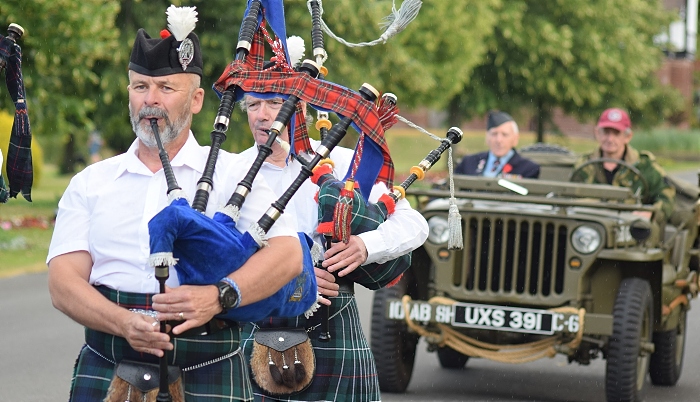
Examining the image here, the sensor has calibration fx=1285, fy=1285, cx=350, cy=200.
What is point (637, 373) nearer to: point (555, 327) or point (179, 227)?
point (555, 327)

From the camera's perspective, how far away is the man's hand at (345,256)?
4.54 meters

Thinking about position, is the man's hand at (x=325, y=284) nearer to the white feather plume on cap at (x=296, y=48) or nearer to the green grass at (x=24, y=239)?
the white feather plume on cap at (x=296, y=48)

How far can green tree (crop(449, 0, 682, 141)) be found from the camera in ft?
133

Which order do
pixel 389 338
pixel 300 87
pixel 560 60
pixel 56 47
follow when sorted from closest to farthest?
1. pixel 300 87
2. pixel 389 338
3. pixel 56 47
4. pixel 560 60

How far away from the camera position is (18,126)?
15.2 ft

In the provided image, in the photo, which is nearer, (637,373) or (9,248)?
(637,373)

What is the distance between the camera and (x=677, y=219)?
944cm

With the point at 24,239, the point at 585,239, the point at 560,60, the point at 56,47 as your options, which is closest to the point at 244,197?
the point at 585,239

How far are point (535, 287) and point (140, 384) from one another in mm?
4934

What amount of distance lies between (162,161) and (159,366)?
0.57m

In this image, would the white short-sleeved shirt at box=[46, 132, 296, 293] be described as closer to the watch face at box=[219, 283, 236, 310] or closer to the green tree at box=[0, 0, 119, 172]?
the watch face at box=[219, 283, 236, 310]

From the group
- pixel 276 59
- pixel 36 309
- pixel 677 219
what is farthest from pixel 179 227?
pixel 36 309

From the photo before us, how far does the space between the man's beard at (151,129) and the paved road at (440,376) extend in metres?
4.70

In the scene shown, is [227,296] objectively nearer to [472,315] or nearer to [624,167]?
[472,315]
